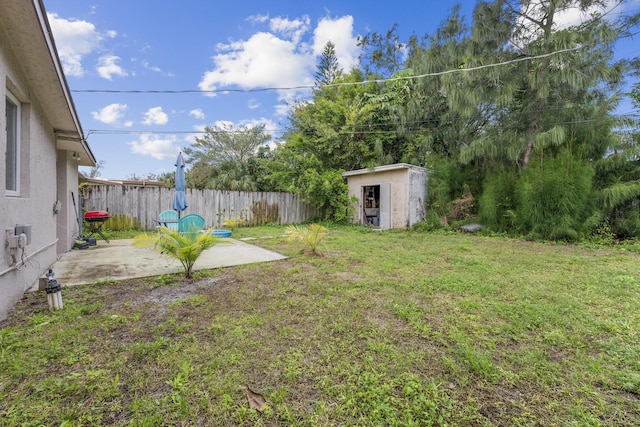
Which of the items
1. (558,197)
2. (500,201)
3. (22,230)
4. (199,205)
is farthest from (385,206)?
(22,230)

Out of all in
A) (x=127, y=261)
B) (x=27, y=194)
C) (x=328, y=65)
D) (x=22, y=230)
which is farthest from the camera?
(x=328, y=65)

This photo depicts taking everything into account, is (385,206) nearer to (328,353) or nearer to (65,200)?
(328,353)

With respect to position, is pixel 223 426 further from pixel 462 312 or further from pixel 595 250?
pixel 595 250

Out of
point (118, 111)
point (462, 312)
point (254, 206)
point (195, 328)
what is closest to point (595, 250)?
point (462, 312)

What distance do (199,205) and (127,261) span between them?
555 cm

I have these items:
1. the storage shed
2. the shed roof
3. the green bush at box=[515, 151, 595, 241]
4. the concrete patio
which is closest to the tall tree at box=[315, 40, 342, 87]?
the shed roof

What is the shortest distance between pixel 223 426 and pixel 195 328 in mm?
1139

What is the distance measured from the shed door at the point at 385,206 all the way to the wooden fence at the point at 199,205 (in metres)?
3.47

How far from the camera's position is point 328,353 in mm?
1950

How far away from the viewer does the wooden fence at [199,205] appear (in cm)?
857

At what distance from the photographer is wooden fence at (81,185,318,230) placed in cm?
857

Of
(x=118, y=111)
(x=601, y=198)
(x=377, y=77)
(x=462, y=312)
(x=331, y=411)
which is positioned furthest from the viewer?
(x=377, y=77)

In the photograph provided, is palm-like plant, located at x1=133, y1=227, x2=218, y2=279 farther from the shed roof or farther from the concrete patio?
the shed roof

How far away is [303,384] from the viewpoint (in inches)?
64.4
